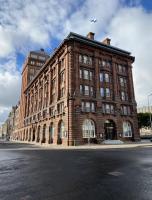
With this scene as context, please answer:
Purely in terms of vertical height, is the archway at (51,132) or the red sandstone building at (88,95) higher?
the red sandstone building at (88,95)

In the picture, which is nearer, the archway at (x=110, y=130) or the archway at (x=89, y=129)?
the archway at (x=89, y=129)

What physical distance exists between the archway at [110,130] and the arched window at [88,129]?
374 centimetres

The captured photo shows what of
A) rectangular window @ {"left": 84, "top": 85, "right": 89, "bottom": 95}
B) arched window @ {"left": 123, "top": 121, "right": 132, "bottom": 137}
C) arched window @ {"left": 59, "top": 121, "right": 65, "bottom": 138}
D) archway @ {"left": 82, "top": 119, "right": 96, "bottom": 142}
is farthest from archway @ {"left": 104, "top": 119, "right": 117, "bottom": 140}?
arched window @ {"left": 59, "top": 121, "right": 65, "bottom": 138}

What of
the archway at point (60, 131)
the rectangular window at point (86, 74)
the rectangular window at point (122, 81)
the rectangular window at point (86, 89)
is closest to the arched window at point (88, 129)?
the archway at point (60, 131)

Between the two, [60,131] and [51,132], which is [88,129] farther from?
[51,132]

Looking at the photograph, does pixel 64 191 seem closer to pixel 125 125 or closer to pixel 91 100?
pixel 91 100

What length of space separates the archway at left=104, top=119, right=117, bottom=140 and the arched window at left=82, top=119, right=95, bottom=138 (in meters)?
3.74

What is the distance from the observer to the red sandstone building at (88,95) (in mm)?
35281

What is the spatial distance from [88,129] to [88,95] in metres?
6.85

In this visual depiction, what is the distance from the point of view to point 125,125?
1633 inches

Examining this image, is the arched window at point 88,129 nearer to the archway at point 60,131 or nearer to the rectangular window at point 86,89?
the archway at point 60,131

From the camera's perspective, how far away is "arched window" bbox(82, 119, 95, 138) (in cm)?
3528

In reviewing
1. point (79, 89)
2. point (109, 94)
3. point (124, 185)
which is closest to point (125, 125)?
point (109, 94)

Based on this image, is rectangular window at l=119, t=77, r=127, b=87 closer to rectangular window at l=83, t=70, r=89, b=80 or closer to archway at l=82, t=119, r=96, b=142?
rectangular window at l=83, t=70, r=89, b=80
